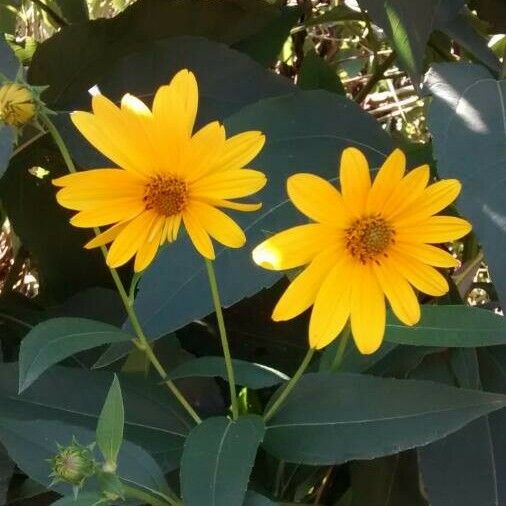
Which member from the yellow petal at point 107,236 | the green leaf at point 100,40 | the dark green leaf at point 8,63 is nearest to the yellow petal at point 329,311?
the yellow petal at point 107,236

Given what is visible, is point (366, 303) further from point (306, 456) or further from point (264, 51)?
point (264, 51)

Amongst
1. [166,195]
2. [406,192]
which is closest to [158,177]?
[166,195]

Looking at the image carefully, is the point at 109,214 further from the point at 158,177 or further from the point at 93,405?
the point at 93,405

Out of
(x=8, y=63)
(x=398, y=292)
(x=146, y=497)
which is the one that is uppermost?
(x=8, y=63)

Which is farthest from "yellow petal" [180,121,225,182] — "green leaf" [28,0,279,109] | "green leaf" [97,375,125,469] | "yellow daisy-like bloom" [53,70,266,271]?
"green leaf" [28,0,279,109]

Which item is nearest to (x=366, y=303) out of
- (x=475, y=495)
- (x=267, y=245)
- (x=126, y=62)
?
(x=267, y=245)
